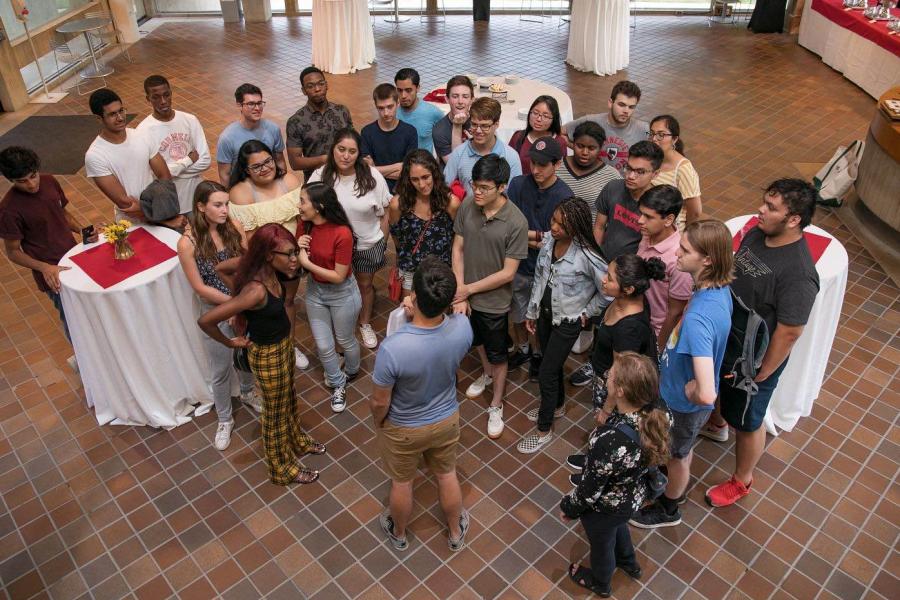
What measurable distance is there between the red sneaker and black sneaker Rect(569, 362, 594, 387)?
1071 mm

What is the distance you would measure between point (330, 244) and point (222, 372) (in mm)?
954

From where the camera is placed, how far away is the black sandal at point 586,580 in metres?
3.13

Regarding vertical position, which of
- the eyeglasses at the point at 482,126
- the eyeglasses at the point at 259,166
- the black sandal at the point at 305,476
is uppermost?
the eyeglasses at the point at 482,126

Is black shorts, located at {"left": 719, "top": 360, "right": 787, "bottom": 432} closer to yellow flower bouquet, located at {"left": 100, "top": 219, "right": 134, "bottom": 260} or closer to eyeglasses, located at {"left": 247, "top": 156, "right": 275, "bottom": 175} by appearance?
eyeglasses, located at {"left": 247, "top": 156, "right": 275, "bottom": 175}

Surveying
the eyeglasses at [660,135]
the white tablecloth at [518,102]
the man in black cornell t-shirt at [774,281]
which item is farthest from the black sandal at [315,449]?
the white tablecloth at [518,102]

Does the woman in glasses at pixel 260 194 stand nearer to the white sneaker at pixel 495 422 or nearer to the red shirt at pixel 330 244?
the red shirt at pixel 330 244

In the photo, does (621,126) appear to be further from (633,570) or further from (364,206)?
(633,570)

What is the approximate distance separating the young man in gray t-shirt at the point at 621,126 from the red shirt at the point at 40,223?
3.34 m

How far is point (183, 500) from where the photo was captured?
3641mm

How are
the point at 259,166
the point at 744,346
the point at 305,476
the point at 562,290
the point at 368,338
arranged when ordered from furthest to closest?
the point at 368,338 < the point at 259,166 < the point at 305,476 < the point at 562,290 < the point at 744,346

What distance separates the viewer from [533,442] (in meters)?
3.92

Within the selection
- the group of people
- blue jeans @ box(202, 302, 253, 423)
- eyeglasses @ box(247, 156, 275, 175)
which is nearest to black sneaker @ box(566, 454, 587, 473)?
the group of people

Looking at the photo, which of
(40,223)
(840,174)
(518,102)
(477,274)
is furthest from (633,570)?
(840,174)

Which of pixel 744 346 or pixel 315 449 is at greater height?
pixel 744 346
